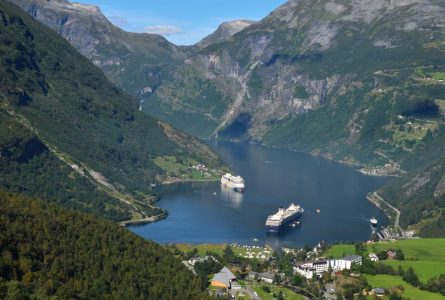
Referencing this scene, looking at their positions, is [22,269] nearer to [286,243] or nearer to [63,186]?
[286,243]

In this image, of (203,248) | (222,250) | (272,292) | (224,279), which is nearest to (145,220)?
(203,248)

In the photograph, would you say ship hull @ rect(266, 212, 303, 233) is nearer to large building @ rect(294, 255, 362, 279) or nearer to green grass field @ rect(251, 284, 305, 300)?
large building @ rect(294, 255, 362, 279)

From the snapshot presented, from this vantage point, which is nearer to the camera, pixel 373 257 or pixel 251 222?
pixel 373 257

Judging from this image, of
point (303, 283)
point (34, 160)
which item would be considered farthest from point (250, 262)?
point (34, 160)

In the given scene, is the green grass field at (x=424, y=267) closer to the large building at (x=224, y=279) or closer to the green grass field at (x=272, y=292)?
the green grass field at (x=272, y=292)

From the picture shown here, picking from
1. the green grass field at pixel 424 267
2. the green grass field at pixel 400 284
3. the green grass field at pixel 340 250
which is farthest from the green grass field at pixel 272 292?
the green grass field at pixel 340 250

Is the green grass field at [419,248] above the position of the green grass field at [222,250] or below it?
above

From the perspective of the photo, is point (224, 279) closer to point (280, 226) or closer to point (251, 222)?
point (280, 226)
